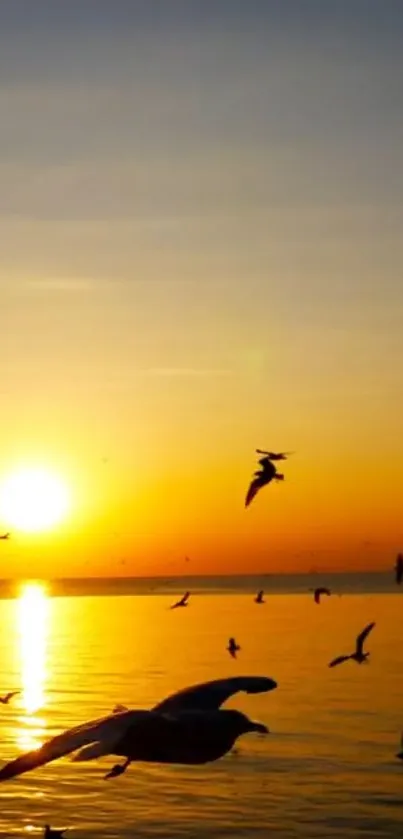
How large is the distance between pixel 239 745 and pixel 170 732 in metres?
30.5

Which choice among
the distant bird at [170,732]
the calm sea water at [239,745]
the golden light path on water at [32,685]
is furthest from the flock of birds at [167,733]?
the golden light path on water at [32,685]

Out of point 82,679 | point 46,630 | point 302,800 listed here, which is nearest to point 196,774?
point 302,800

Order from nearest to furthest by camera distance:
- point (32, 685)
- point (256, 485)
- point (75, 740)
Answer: point (75, 740) → point (256, 485) → point (32, 685)

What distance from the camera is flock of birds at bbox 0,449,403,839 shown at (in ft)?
19.8

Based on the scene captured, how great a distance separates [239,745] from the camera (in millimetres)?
36656

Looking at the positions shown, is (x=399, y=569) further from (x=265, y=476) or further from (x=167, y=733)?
(x=167, y=733)

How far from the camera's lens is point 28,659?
7569 centimetres

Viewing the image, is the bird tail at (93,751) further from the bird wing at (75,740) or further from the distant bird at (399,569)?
the distant bird at (399,569)

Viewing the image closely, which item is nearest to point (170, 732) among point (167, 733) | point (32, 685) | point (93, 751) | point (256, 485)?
point (167, 733)

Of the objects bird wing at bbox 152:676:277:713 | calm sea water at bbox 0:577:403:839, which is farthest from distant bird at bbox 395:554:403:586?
bird wing at bbox 152:676:277:713

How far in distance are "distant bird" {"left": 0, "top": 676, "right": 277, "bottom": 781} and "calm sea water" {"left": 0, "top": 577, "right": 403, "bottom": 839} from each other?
18.0 metres

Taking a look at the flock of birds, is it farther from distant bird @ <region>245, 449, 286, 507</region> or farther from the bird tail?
distant bird @ <region>245, 449, 286, 507</region>

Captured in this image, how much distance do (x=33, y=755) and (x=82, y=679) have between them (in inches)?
2111

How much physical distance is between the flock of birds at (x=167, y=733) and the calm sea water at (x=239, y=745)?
18.0m
